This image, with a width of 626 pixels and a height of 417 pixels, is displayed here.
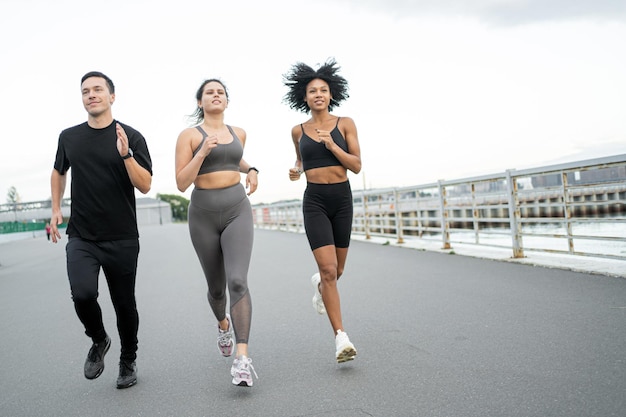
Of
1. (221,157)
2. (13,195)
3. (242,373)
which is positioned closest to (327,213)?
(221,157)

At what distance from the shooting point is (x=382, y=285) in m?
7.55

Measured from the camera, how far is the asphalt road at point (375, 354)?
10.2ft

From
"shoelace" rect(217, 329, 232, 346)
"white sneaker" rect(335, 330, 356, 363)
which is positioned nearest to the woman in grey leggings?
"shoelace" rect(217, 329, 232, 346)

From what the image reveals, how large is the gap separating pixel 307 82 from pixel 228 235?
5.49 ft

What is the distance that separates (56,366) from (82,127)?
82.6 inches

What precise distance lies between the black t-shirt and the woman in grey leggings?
37 centimetres

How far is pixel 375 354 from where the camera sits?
4.13 metres

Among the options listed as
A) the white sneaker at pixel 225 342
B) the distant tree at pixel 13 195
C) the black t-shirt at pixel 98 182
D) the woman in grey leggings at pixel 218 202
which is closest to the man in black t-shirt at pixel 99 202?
the black t-shirt at pixel 98 182

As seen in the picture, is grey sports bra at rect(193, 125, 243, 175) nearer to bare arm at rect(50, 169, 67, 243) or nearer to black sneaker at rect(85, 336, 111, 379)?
bare arm at rect(50, 169, 67, 243)

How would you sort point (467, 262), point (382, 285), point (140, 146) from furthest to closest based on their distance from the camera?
point (467, 262) → point (382, 285) → point (140, 146)

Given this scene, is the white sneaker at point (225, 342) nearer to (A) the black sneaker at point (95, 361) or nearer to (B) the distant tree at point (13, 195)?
(A) the black sneaker at point (95, 361)

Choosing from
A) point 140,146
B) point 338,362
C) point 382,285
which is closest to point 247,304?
point 338,362

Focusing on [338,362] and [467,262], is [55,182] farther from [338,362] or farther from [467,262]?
[467,262]

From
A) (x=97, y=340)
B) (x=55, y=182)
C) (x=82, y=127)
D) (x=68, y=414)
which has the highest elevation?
(x=82, y=127)
